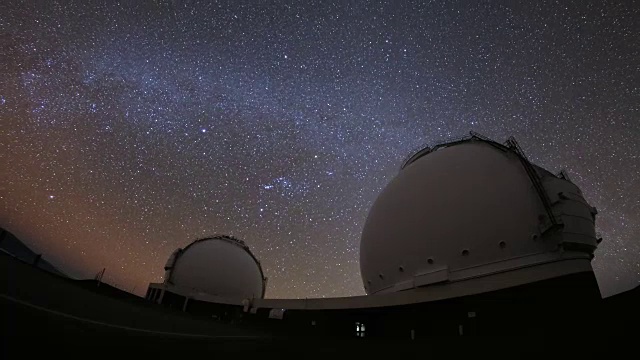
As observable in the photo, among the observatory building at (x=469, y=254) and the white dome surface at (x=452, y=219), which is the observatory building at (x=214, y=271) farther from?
the white dome surface at (x=452, y=219)

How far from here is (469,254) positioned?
579 inches

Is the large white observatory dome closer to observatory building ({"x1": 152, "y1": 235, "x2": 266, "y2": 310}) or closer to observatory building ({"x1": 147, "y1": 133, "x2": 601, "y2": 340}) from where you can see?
observatory building ({"x1": 147, "y1": 133, "x2": 601, "y2": 340})

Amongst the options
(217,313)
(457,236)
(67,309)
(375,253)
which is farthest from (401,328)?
(217,313)

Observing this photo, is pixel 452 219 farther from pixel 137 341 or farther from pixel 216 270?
pixel 216 270

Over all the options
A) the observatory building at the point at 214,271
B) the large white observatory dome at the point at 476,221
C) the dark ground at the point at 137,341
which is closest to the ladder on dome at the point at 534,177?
the large white observatory dome at the point at 476,221

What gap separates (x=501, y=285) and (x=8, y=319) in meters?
15.1

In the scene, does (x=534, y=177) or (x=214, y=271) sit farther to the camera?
(x=214, y=271)

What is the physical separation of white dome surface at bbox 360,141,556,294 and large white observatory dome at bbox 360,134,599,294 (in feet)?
0.12

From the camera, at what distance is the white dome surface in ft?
47.5

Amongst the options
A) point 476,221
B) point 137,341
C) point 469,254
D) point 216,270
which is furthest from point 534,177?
point 216,270

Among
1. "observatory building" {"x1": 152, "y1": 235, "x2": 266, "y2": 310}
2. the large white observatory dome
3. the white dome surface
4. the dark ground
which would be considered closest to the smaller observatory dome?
"observatory building" {"x1": 152, "y1": 235, "x2": 266, "y2": 310}

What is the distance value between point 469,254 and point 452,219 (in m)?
1.62

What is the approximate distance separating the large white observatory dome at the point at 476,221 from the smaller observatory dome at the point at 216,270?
1426 centimetres

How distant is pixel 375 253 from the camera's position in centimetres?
1808
